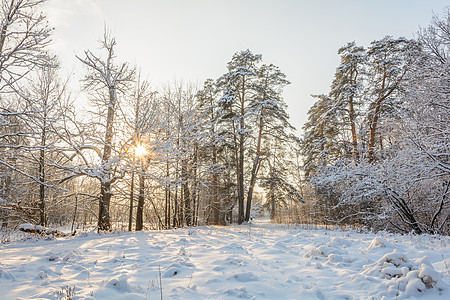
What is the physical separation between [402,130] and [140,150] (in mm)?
10523

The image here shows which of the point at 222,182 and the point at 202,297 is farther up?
the point at 222,182

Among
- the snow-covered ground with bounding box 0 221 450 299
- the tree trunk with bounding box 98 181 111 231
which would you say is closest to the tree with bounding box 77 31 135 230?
the tree trunk with bounding box 98 181 111 231

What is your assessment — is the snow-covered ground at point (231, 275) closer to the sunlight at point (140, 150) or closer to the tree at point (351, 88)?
the sunlight at point (140, 150)

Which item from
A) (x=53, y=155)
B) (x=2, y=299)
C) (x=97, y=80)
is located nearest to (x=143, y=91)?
(x=97, y=80)

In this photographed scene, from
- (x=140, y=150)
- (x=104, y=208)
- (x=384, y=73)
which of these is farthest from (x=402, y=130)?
(x=104, y=208)

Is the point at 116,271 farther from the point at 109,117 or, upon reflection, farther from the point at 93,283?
the point at 109,117

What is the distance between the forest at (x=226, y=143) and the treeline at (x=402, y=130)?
0.07 metres

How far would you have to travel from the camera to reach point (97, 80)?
11641mm

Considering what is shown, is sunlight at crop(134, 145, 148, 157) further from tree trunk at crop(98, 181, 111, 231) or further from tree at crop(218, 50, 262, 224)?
tree at crop(218, 50, 262, 224)

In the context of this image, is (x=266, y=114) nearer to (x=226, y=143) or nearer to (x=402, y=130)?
(x=226, y=143)

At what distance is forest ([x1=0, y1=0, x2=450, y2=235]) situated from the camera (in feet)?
26.3

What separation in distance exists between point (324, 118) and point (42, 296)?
17.4 metres

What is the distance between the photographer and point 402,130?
29.0 feet

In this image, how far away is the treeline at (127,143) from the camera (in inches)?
288
